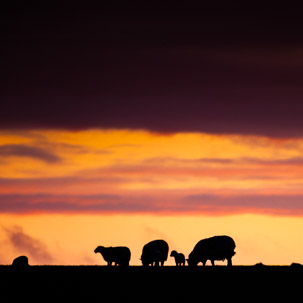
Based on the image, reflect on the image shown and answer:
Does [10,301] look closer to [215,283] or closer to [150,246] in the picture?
[215,283]

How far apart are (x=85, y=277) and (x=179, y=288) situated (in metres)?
8.72

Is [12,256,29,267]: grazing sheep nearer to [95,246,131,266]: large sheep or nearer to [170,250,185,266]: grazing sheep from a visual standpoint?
[95,246,131,266]: large sheep

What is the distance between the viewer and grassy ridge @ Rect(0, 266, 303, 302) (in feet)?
115

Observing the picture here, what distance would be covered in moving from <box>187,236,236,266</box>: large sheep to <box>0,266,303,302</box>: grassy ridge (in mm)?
11462

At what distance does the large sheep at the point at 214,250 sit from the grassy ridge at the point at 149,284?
11462mm

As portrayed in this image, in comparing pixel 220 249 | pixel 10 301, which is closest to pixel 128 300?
pixel 10 301

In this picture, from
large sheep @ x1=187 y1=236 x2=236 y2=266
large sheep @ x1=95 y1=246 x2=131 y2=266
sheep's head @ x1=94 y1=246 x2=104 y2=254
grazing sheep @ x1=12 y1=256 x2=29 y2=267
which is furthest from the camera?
sheep's head @ x1=94 y1=246 x2=104 y2=254

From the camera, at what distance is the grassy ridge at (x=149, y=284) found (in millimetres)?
35062

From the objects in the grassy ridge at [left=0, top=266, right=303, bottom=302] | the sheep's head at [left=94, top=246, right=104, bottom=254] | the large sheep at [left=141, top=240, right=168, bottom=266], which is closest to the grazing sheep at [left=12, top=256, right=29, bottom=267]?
the sheep's head at [left=94, top=246, right=104, bottom=254]

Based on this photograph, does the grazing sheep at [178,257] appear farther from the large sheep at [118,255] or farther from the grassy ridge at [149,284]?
the grassy ridge at [149,284]

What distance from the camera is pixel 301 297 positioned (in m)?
34.1

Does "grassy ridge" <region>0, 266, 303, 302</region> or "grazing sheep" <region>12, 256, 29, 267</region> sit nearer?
"grassy ridge" <region>0, 266, 303, 302</region>

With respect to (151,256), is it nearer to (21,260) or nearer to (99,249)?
(99,249)

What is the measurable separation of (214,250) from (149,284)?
2295 cm
